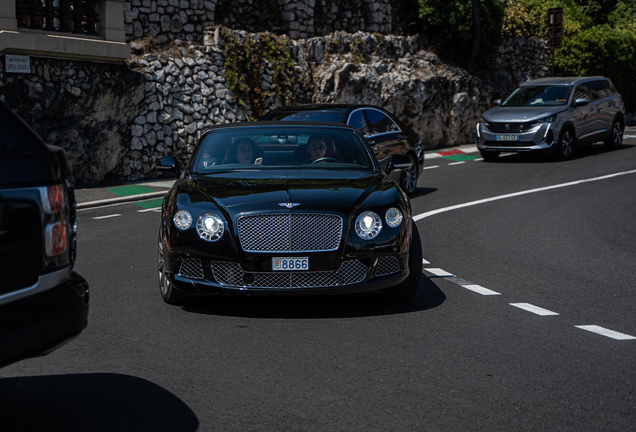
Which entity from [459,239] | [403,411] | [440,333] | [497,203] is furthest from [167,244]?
[497,203]

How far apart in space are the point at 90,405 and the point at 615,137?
766 inches

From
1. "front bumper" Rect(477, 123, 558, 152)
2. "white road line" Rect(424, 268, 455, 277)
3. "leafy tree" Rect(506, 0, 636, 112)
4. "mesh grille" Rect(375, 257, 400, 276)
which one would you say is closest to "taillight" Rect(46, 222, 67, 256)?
"mesh grille" Rect(375, 257, 400, 276)

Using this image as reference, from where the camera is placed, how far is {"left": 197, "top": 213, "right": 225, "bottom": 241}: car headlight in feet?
18.6

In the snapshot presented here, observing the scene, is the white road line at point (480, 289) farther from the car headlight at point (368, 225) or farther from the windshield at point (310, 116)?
the windshield at point (310, 116)

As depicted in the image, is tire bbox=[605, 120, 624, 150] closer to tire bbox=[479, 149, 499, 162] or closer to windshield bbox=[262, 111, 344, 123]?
tire bbox=[479, 149, 499, 162]

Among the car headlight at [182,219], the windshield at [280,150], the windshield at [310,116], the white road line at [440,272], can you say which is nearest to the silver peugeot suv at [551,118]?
the windshield at [310,116]

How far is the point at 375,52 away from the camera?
2386cm

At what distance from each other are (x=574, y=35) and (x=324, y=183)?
1047 inches

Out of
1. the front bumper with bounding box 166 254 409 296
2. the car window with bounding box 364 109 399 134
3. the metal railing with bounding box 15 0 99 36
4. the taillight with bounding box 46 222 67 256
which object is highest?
the metal railing with bounding box 15 0 99 36

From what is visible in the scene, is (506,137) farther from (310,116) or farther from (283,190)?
(283,190)

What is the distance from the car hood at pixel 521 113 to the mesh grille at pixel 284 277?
13208 mm

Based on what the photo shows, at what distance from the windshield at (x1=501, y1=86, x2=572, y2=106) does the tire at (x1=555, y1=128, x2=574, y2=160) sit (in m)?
0.77

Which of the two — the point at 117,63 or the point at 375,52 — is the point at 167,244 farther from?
the point at 375,52

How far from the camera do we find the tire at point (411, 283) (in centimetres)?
617
